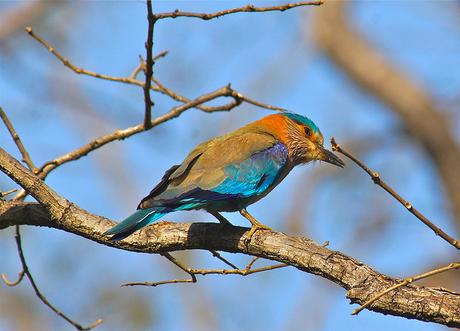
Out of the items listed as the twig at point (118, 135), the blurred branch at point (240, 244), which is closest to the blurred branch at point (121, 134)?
the twig at point (118, 135)

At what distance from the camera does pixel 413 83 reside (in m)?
13.0

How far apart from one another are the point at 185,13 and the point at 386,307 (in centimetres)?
207

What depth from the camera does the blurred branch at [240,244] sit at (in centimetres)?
436

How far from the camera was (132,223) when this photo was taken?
454 cm

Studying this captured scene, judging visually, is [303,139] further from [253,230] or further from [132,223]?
[132,223]

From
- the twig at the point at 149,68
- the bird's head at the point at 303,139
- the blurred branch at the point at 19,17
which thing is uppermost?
the blurred branch at the point at 19,17

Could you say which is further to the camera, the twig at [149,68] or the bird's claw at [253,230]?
the bird's claw at [253,230]

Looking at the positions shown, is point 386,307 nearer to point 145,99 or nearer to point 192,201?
point 192,201

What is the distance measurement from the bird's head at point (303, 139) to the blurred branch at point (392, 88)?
5.50 meters

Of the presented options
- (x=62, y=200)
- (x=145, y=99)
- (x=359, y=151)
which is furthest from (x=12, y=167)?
(x=359, y=151)

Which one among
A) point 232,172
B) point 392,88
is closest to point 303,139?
point 232,172

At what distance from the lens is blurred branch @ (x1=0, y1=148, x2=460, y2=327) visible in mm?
4363

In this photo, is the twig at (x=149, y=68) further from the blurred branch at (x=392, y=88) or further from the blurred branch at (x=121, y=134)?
the blurred branch at (x=392, y=88)

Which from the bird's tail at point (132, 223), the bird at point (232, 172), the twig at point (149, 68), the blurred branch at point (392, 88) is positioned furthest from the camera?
the blurred branch at point (392, 88)
